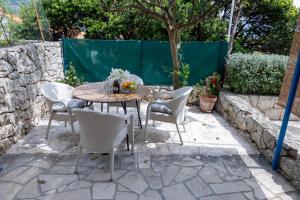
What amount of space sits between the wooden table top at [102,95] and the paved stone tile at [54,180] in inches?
39.1

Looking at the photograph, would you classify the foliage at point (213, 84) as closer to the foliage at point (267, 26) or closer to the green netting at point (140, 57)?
the green netting at point (140, 57)

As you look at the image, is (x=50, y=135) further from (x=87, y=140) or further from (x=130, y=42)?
(x=130, y=42)

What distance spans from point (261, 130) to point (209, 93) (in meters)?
1.85

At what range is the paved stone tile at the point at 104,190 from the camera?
239 centimetres

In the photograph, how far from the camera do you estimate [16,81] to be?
11.5ft

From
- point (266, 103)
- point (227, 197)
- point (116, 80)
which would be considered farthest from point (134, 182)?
point (266, 103)

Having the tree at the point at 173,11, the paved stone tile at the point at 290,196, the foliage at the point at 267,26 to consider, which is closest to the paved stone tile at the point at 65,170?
the paved stone tile at the point at 290,196

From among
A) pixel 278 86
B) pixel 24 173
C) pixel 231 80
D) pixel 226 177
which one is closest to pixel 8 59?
pixel 24 173

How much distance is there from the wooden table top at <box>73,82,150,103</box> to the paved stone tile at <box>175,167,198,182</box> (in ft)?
3.67

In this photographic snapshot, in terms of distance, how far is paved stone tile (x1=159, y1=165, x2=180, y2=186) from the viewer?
2.69 metres

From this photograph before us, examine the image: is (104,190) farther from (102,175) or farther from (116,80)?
(116,80)

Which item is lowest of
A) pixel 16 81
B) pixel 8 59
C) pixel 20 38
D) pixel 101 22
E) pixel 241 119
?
pixel 241 119

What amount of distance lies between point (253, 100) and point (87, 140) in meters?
3.84

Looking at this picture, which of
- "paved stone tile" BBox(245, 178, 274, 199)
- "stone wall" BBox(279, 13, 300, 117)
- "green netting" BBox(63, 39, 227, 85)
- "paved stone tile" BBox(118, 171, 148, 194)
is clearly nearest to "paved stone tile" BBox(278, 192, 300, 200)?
"paved stone tile" BBox(245, 178, 274, 199)
